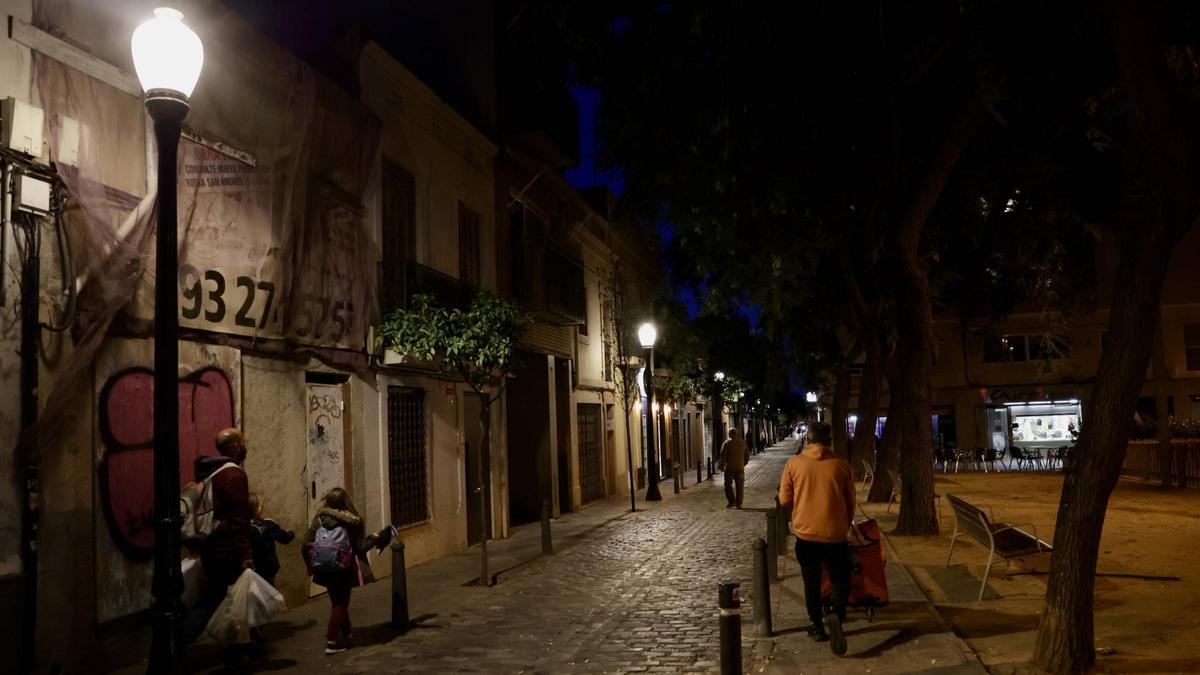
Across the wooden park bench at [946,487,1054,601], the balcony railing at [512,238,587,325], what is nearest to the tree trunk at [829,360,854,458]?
the balcony railing at [512,238,587,325]

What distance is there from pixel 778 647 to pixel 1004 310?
83.4 feet

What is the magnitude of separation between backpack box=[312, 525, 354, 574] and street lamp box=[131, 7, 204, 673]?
2512mm

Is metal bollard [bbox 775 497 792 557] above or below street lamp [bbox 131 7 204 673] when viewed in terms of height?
below

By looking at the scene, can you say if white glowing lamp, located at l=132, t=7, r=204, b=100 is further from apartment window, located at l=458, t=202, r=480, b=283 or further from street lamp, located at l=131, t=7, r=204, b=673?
apartment window, located at l=458, t=202, r=480, b=283

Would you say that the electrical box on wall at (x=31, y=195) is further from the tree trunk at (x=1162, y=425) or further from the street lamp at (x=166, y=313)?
the tree trunk at (x=1162, y=425)

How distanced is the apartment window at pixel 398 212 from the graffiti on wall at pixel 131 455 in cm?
481

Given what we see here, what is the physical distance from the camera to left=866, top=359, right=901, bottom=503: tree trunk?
18.8 meters

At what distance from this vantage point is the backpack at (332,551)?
25.2 feet

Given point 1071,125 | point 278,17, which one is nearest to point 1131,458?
point 1071,125

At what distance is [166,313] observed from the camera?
529cm

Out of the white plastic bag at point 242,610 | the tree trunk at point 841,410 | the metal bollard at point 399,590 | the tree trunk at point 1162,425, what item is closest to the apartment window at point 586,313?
the tree trunk at point 841,410

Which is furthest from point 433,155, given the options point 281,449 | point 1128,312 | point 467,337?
point 1128,312

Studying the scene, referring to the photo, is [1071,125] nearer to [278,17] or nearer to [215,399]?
[215,399]

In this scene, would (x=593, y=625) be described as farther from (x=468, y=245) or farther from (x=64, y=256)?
(x=468, y=245)
